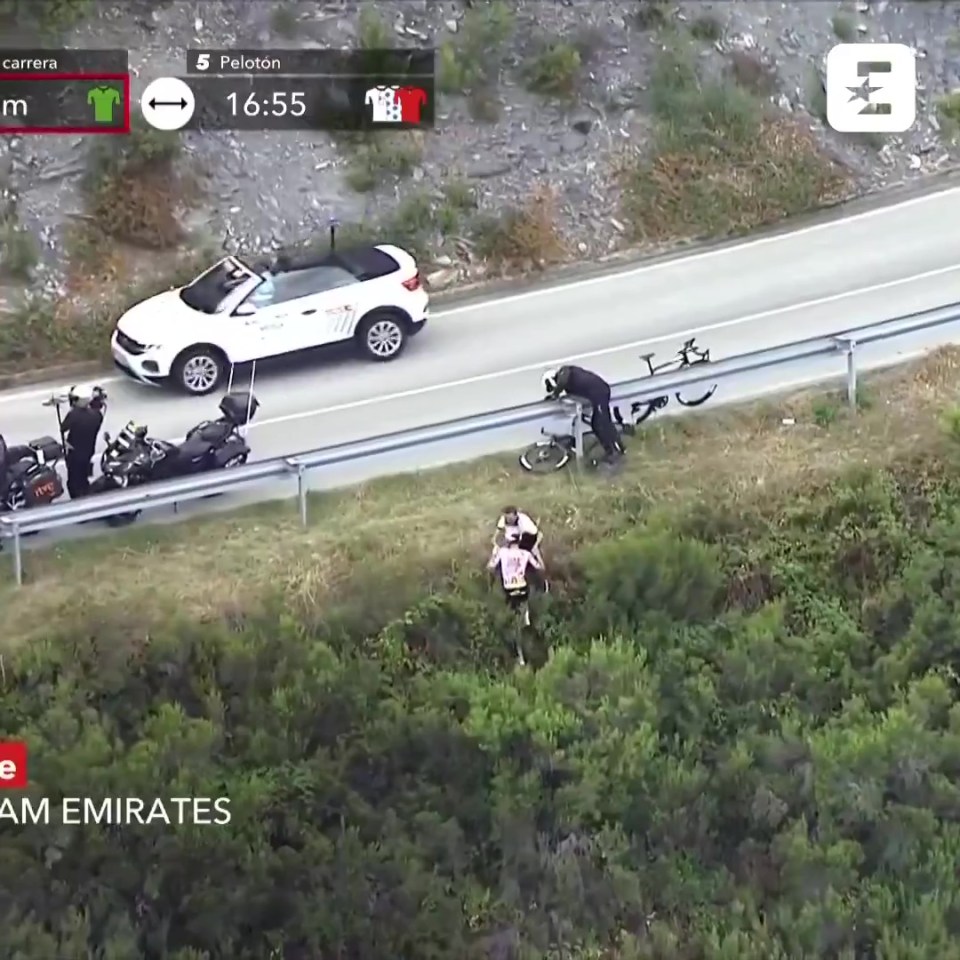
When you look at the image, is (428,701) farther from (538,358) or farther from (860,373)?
(860,373)

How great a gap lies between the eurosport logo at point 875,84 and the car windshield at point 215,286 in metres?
2.72

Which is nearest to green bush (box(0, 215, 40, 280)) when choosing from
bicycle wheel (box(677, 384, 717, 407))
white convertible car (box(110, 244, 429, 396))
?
white convertible car (box(110, 244, 429, 396))

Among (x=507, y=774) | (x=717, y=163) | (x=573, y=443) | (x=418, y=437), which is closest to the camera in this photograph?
(x=507, y=774)

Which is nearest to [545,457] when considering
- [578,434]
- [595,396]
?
[578,434]

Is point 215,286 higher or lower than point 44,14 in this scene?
lower

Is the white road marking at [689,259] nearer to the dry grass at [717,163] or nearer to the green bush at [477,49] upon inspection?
the dry grass at [717,163]

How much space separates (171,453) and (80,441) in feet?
1.24

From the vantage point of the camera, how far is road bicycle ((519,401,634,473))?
6867mm

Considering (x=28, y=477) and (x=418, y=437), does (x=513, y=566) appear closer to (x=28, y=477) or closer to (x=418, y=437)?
(x=418, y=437)

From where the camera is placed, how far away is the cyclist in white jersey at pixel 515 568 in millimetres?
6531

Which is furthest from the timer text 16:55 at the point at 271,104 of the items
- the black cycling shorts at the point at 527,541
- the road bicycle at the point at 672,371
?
the black cycling shorts at the point at 527,541

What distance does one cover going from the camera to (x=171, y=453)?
Answer: 675 centimetres

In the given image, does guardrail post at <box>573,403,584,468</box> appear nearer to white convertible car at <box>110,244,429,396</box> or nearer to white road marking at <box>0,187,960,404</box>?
white road marking at <box>0,187,960,404</box>

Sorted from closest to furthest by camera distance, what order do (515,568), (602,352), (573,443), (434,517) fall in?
(515,568) < (434,517) < (573,443) < (602,352)
